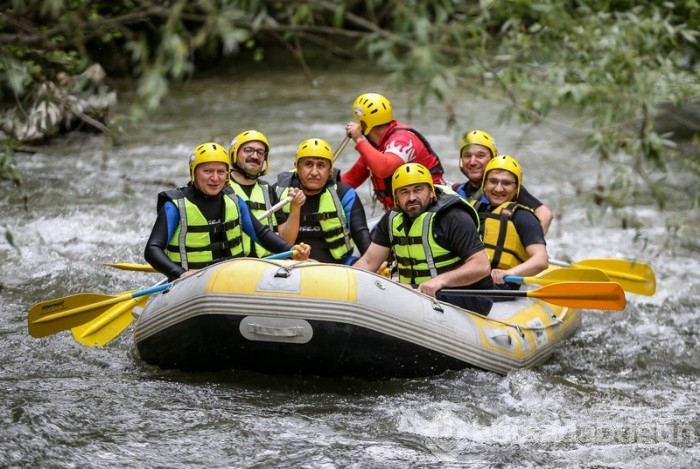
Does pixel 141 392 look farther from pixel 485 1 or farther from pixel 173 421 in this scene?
pixel 485 1

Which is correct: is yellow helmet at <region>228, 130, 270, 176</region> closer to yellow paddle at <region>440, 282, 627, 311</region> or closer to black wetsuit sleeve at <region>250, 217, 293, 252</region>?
black wetsuit sleeve at <region>250, 217, 293, 252</region>

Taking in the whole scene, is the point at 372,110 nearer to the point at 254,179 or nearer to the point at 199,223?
the point at 254,179

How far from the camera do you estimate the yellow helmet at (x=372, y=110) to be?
24.5 feet

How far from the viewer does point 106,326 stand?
21.4 feet

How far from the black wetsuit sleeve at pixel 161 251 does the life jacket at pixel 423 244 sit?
4.39ft

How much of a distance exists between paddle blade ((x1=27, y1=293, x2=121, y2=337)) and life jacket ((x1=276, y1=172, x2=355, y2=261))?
153cm

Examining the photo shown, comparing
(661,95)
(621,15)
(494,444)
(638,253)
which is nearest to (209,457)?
(494,444)

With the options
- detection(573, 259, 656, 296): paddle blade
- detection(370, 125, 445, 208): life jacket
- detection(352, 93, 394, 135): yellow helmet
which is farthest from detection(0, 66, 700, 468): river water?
detection(352, 93, 394, 135): yellow helmet

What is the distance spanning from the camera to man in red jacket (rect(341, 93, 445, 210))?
23.7ft

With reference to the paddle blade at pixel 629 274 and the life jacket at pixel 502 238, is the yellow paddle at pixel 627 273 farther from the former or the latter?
the life jacket at pixel 502 238

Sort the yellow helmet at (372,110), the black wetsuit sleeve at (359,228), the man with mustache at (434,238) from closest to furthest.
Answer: the man with mustache at (434,238) → the black wetsuit sleeve at (359,228) → the yellow helmet at (372,110)

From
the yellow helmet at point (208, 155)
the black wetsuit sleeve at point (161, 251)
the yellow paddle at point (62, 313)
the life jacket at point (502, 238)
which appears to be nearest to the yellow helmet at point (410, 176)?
the life jacket at point (502, 238)

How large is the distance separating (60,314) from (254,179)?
5.56 feet

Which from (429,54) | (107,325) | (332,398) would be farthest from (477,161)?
(429,54)
